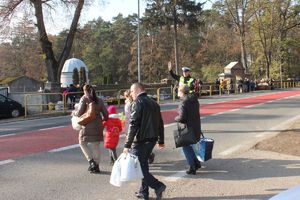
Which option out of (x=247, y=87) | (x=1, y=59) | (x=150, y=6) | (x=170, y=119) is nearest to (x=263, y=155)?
(x=170, y=119)

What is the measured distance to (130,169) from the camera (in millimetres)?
6465

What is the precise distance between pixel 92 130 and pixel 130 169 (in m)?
2.50

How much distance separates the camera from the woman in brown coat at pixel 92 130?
8805 millimetres

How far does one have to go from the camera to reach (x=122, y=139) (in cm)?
1346

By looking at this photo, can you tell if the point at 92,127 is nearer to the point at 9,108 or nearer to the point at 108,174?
the point at 108,174

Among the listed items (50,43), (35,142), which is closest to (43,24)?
(50,43)

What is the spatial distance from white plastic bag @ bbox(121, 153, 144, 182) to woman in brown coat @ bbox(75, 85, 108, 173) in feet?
7.81

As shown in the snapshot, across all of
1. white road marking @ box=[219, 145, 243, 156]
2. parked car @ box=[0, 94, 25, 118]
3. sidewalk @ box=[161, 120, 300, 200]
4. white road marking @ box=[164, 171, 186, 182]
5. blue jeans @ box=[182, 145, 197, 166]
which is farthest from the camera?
parked car @ box=[0, 94, 25, 118]

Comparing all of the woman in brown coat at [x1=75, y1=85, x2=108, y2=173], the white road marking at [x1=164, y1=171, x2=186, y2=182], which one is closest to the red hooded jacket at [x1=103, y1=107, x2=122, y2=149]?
the woman in brown coat at [x1=75, y1=85, x2=108, y2=173]

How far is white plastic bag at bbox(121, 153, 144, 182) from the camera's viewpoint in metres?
6.45

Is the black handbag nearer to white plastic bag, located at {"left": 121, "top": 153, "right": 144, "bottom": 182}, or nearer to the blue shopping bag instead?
the blue shopping bag

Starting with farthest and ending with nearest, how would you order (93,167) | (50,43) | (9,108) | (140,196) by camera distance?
1. (50,43)
2. (9,108)
3. (93,167)
4. (140,196)

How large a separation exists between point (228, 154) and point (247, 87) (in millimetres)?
41395

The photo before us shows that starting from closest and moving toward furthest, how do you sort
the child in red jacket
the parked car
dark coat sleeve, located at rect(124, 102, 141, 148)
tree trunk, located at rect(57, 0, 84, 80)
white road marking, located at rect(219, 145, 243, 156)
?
1. dark coat sleeve, located at rect(124, 102, 141, 148)
2. the child in red jacket
3. white road marking, located at rect(219, 145, 243, 156)
4. the parked car
5. tree trunk, located at rect(57, 0, 84, 80)
